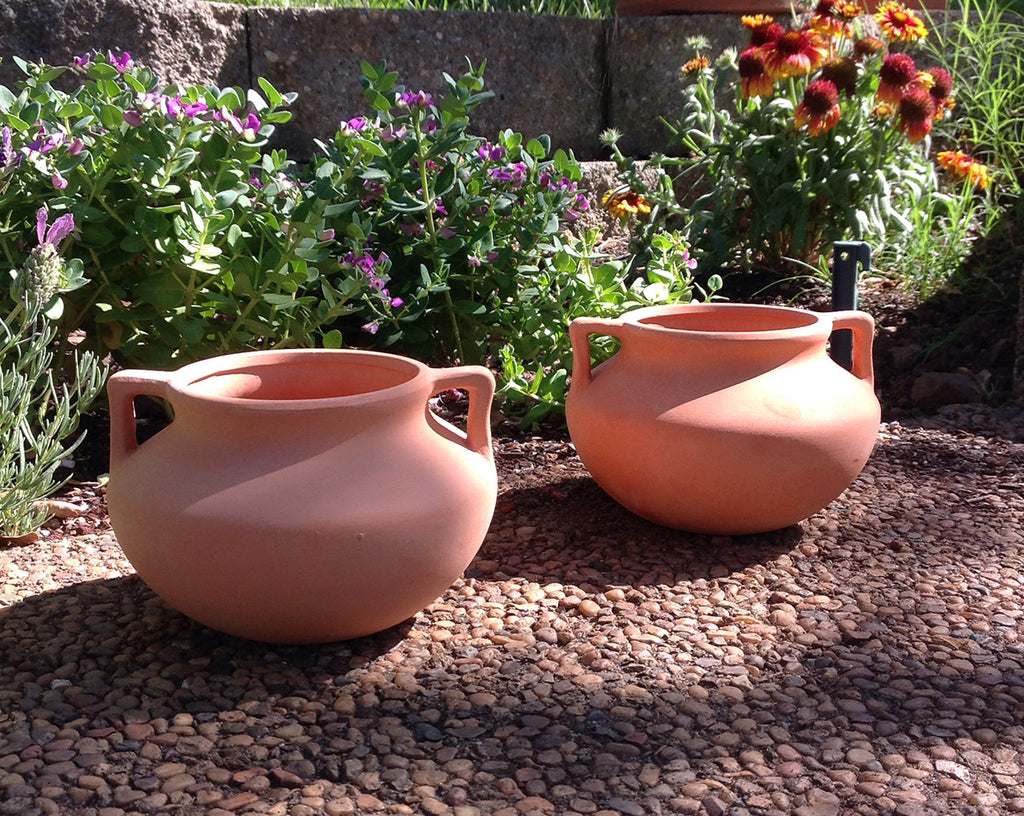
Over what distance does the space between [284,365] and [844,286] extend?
5.78 feet

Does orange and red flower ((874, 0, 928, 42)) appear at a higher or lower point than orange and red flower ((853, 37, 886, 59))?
higher

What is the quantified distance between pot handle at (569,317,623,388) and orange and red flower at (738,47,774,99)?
1816 millimetres

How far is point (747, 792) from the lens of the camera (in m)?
1.57

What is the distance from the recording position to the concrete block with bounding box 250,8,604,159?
4.74 metres

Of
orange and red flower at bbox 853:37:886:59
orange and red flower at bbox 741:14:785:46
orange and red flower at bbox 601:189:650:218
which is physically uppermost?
orange and red flower at bbox 741:14:785:46

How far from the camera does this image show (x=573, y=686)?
185 centimetres

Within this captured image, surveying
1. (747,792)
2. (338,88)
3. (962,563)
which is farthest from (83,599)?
(338,88)

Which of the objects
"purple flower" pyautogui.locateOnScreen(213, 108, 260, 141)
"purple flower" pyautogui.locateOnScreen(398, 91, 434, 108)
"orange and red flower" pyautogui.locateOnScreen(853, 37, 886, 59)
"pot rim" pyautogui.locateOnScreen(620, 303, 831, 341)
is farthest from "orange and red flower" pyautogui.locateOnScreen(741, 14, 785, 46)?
"purple flower" pyautogui.locateOnScreen(213, 108, 260, 141)

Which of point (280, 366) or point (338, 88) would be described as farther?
point (338, 88)

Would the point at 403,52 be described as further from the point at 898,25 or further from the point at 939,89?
the point at 939,89

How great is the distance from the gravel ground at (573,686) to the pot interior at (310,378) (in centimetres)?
45

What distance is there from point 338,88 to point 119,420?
3168 mm

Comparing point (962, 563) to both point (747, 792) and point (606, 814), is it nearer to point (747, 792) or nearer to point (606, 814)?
point (747, 792)

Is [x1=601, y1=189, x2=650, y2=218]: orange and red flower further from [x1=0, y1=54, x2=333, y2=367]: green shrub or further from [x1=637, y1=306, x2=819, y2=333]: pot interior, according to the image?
[x1=0, y1=54, x2=333, y2=367]: green shrub
